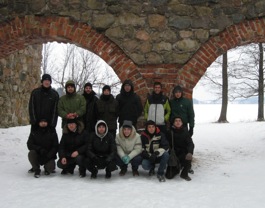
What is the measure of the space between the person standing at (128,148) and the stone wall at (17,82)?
5.54 meters

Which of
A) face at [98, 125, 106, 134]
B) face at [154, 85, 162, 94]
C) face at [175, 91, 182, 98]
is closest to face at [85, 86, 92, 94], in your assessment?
face at [98, 125, 106, 134]

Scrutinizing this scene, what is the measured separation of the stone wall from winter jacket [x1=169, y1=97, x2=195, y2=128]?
229 inches

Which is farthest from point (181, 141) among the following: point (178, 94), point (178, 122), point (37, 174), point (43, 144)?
point (37, 174)

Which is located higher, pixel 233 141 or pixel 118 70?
pixel 118 70

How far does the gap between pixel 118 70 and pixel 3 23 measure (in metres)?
2.52

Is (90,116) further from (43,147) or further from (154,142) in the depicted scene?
(154,142)

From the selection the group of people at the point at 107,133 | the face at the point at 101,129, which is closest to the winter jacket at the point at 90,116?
the group of people at the point at 107,133

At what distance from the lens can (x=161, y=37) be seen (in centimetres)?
634

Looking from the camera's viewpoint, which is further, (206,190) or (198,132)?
(198,132)

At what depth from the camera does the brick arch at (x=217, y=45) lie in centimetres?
630

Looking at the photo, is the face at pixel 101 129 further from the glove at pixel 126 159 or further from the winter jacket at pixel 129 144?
the glove at pixel 126 159

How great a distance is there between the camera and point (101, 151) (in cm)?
529

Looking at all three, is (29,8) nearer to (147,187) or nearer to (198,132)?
(147,187)

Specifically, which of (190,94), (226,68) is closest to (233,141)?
(190,94)
